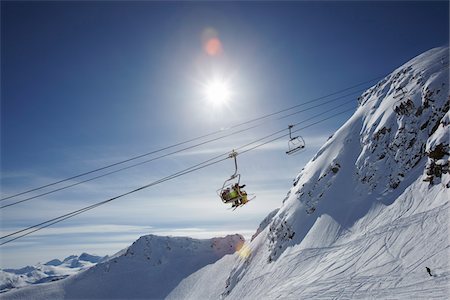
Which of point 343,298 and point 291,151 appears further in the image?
point 343,298

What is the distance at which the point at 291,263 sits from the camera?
68.0 m

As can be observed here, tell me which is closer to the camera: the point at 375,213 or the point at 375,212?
the point at 375,213

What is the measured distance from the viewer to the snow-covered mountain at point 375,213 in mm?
39219

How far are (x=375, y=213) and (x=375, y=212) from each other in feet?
1.18

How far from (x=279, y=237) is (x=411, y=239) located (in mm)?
43959

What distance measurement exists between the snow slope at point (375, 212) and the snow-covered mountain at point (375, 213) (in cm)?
19

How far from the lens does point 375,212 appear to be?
2274 inches

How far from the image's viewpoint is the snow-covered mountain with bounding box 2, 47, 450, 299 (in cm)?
3922

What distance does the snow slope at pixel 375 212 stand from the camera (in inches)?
1547

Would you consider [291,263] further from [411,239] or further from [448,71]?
[448,71]

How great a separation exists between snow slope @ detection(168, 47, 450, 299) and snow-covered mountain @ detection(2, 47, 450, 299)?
0.19 metres

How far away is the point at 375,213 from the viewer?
5744cm

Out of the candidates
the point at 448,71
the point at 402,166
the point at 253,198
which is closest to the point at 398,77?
the point at 448,71

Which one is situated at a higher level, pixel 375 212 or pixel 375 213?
pixel 375 212
